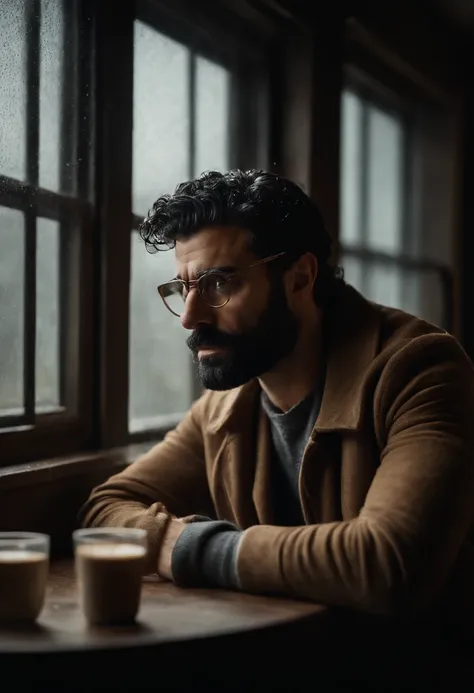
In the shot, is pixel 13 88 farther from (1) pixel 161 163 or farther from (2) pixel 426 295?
(2) pixel 426 295

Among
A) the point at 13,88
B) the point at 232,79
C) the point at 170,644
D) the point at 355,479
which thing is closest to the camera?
the point at 170,644

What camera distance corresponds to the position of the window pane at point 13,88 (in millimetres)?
1888

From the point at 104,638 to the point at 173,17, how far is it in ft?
5.56

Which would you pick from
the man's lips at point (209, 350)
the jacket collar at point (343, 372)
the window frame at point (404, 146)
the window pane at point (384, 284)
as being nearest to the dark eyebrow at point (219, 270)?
the man's lips at point (209, 350)

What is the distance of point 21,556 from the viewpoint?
1423 mm

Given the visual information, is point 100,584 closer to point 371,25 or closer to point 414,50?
point 371,25

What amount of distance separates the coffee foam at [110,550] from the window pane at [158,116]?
1.11 meters

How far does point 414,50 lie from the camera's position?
3650 mm

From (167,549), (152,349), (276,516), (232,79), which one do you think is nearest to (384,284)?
(232,79)

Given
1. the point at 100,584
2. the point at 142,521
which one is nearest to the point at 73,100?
the point at 142,521

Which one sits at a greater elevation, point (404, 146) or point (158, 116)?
point (404, 146)

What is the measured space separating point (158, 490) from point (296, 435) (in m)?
0.31

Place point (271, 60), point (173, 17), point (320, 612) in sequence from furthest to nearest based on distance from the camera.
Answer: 1. point (271, 60)
2. point (173, 17)
3. point (320, 612)

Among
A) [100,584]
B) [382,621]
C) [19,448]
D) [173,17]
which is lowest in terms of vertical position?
[382,621]
